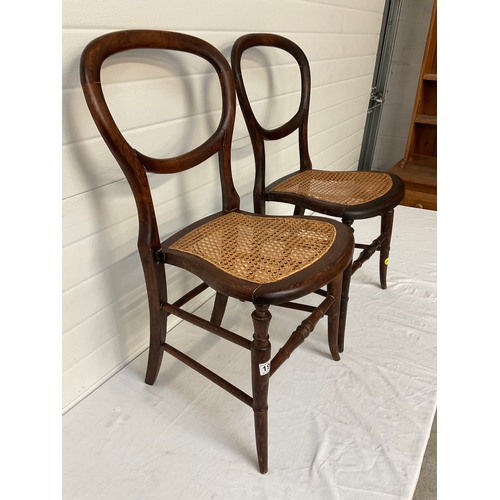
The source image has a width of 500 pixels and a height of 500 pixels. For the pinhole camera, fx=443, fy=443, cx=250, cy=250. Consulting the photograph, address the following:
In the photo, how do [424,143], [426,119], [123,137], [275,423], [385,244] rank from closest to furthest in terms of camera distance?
[123,137]
[275,423]
[385,244]
[426,119]
[424,143]

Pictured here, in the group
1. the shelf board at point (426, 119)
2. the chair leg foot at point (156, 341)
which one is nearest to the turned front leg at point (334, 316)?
the chair leg foot at point (156, 341)

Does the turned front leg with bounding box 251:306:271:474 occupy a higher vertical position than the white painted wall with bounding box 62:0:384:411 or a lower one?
lower

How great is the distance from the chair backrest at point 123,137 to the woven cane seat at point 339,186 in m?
0.27

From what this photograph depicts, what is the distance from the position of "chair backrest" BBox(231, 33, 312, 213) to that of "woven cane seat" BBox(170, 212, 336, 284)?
251 mm

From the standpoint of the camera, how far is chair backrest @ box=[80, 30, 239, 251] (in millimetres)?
924

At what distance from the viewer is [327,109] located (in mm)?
2355

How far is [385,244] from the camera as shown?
168cm

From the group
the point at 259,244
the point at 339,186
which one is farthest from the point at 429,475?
the point at 339,186

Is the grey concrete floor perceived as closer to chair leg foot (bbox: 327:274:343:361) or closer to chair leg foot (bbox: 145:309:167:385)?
chair leg foot (bbox: 327:274:343:361)

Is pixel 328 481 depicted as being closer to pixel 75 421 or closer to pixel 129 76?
pixel 75 421

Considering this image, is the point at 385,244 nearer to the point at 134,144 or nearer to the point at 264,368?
the point at 264,368

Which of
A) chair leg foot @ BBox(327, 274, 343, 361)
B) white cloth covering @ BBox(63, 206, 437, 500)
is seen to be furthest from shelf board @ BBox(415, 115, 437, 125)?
chair leg foot @ BBox(327, 274, 343, 361)

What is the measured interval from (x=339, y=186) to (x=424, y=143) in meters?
1.85
